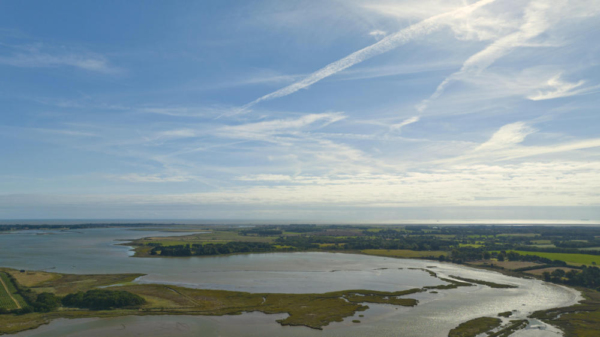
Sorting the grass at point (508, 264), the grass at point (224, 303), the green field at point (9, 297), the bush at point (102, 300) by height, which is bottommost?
the grass at point (508, 264)

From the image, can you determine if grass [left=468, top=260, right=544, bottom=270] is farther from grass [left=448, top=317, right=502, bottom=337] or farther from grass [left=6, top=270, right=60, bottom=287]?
grass [left=6, top=270, right=60, bottom=287]

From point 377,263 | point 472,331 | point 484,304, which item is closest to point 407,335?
point 472,331

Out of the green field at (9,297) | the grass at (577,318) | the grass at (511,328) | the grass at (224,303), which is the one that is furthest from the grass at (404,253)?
the green field at (9,297)

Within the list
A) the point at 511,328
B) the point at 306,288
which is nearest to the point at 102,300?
the point at 306,288

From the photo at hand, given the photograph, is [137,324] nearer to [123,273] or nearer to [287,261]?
[123,273]

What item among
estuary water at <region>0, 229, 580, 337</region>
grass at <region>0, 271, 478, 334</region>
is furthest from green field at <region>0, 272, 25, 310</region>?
estuary water at <region>0, 229, 580, 337</region>

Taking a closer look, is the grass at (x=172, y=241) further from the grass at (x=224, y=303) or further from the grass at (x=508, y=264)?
the grass at (x=508, y=264)
